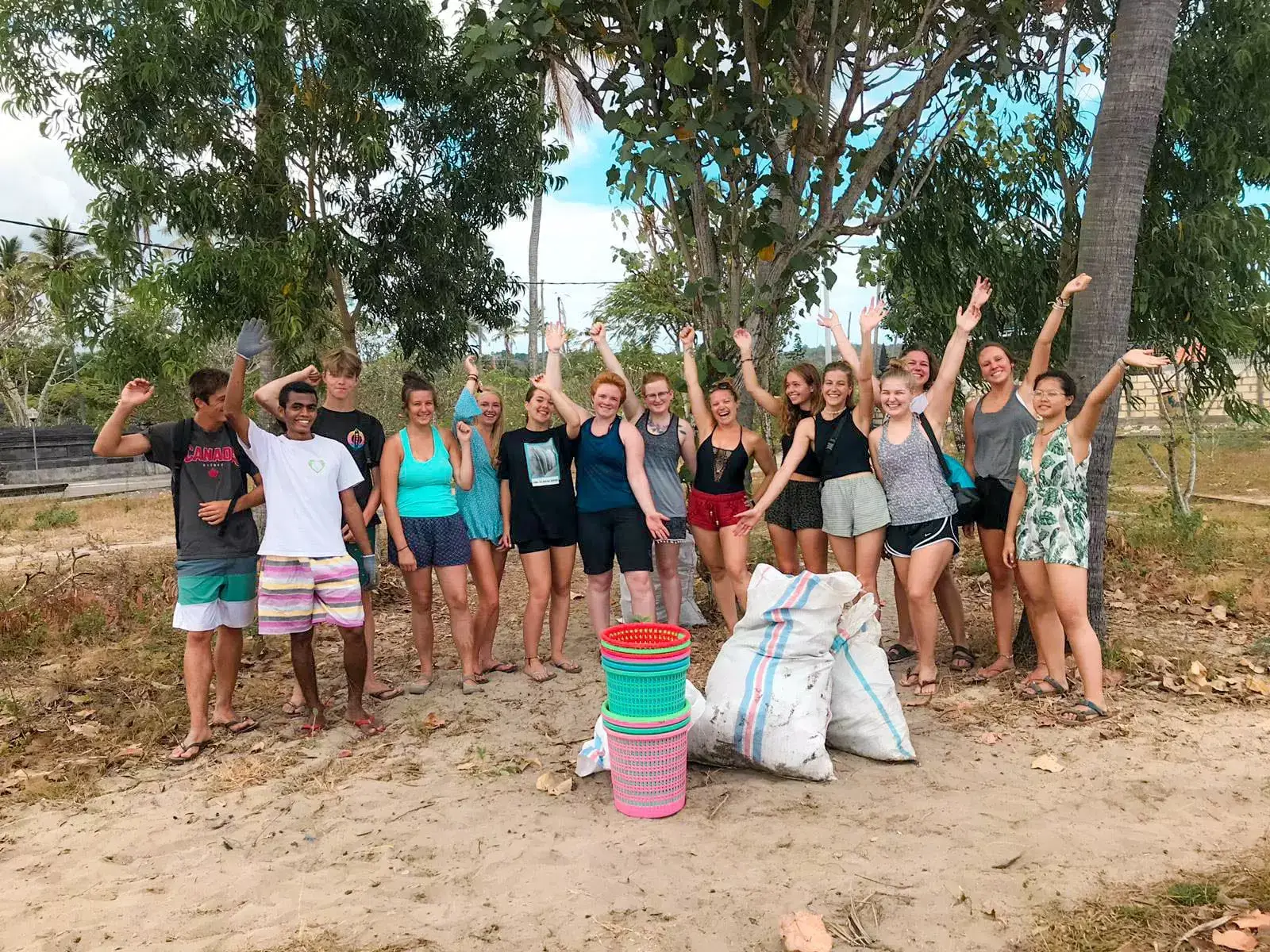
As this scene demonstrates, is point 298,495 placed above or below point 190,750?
above

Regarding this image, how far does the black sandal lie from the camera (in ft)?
16.9

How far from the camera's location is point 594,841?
3.29 m

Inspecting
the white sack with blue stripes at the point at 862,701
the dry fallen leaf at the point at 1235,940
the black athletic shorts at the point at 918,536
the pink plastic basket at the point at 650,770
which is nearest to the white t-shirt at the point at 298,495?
the pink plastic basket at the point at 650,770

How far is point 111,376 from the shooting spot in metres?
7.61

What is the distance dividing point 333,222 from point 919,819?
6.41 meters

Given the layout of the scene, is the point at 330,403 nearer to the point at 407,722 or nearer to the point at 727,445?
the point at 407,722

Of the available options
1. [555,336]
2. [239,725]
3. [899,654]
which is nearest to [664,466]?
[555,336]

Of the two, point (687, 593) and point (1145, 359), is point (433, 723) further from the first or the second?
point (1145, 359)

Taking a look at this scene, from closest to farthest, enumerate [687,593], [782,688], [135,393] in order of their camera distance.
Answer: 1. [782,688]
2. [135,393]
3. [687,593]

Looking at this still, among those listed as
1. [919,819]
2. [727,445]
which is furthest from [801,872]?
[727,445]

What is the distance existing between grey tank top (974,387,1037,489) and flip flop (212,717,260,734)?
4047 millimetres

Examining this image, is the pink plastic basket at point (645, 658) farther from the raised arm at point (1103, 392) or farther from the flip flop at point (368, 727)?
the raised arm at point (1103, 392)

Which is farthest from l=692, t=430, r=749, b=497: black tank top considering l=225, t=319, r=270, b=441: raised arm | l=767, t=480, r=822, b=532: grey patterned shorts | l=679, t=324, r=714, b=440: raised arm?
l=225, t=319, r=270, b=441: raised arm

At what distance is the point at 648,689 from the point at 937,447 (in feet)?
7.01
